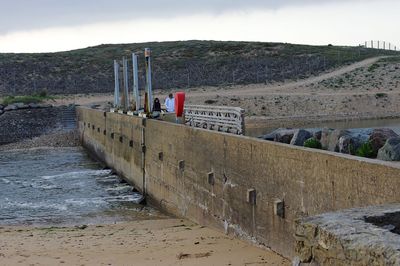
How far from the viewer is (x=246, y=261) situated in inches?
423

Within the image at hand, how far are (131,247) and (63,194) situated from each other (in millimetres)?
11425

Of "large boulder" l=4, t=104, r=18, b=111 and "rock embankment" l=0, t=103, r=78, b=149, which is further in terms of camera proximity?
"large boulder" l=4, t=104, r=18, b=111

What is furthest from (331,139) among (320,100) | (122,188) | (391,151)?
(320,100)

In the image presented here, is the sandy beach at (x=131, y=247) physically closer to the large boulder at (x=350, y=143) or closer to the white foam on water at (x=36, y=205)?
the large boulder at (x=350, y=143)

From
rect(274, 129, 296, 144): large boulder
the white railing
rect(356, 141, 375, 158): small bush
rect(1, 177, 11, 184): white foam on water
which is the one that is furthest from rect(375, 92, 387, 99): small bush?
rect(356, 141, 375, 158): small bush

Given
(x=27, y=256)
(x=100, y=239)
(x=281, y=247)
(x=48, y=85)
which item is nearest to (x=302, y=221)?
(x=281, y=247)

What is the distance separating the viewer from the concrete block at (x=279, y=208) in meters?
10.8

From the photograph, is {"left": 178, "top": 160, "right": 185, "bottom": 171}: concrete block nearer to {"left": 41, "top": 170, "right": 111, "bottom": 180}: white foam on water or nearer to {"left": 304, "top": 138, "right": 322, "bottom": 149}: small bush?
{"left": 304, "top": 138, "right": 322, "bottom": 149}: small bush

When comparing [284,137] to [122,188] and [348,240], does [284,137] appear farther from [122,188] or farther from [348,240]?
[122,188]

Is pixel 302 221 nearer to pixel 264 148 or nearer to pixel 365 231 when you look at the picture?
pixel 365 231

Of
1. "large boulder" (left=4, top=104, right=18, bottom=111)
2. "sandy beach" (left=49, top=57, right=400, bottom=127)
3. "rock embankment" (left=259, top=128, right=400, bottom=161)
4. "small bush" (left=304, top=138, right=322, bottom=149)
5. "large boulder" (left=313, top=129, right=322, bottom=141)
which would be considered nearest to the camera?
"rock embankment" (left=259, top=128, right=400, bottom=161)

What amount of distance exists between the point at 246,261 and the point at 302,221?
5532 millimetres

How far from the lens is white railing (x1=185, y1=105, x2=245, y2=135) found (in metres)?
15.6

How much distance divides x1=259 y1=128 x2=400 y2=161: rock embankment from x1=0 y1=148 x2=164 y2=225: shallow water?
6198 mm
